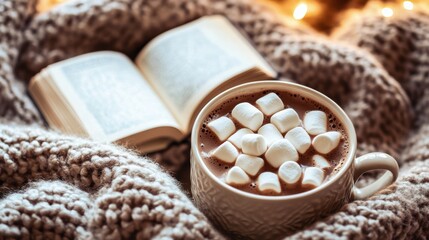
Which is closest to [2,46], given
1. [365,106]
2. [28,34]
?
[28,34]

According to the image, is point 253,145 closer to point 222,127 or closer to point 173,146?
point 222,127

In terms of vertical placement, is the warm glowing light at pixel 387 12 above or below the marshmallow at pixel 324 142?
above

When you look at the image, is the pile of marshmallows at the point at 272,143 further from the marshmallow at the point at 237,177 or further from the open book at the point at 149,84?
the open book at the point at 149,84

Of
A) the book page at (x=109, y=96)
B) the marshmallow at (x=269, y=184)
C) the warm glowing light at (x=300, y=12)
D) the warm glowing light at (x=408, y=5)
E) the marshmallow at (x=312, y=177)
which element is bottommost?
the book page at (x=109, y=96)

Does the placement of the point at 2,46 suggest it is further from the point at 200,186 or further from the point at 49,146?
the point at 200,186

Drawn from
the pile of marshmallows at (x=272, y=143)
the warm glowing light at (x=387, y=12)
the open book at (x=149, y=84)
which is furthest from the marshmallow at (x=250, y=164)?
the warm glowing light at (x=387, y=12)

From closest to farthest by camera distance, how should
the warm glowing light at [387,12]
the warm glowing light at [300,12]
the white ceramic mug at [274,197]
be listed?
the white ceramic mug at [274,197], the warm glowing light at [387,12], the warm glowing light at [300,12]

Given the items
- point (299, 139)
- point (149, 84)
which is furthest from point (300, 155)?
point (149, 84)
